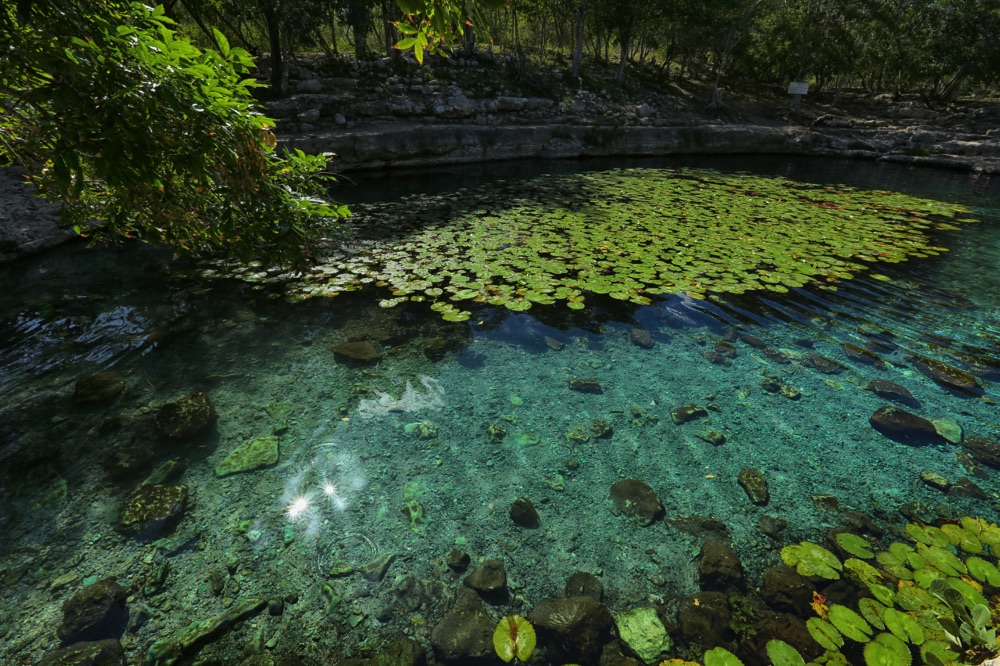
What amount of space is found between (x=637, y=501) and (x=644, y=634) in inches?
33.5

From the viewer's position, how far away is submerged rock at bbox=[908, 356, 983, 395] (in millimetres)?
3881

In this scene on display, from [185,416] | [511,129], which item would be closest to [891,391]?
[185,416]

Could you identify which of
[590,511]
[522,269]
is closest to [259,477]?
[590,511]

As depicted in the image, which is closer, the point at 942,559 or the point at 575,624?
the point at 575,624

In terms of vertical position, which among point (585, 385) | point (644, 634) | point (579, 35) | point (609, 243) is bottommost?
point (644, 634)

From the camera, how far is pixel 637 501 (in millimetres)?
2881

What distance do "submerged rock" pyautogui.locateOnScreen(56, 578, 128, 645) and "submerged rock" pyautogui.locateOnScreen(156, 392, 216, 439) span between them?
1.17 m

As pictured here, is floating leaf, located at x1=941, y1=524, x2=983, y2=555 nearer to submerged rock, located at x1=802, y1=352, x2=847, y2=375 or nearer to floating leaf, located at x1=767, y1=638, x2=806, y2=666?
floating leaf, located at x1=767, y1=638, x2=806, y2=666

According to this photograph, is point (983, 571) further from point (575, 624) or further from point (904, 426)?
point (575, 624)

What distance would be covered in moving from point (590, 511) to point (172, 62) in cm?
348

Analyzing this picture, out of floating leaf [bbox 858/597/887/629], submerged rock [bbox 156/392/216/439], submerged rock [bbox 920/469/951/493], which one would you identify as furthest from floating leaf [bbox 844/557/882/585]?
submerged rock [bbox 156/392/216/439]

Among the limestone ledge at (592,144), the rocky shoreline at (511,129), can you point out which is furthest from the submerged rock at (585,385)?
the limestone ledge at (592,144)

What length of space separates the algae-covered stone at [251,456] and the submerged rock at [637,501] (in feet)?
8.06

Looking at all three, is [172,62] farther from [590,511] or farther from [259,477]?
[590,511]
